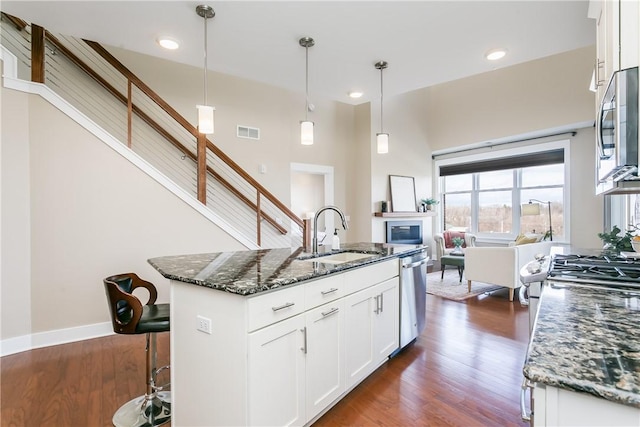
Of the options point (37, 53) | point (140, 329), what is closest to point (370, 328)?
point (140, 329)

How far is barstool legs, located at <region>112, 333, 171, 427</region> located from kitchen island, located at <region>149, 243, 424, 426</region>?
31 cm

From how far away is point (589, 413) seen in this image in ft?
A: 2.13

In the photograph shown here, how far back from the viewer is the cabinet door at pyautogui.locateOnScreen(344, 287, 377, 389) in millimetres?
2068

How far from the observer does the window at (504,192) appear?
251 inches

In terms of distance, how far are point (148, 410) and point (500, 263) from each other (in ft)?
14.6

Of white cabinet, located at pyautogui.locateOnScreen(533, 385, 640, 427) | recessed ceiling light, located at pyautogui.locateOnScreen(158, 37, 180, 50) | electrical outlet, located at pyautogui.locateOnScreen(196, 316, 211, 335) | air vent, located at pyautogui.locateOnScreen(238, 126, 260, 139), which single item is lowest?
electrical outlet, located at pyautogui.locateOnScreen(196, 316, 211, 335)

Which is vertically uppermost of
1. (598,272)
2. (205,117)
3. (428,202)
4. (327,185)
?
(205,117)

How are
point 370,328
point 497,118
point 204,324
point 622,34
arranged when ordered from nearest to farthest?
point 622,34
point 204,324
point 370,328
point 497,118

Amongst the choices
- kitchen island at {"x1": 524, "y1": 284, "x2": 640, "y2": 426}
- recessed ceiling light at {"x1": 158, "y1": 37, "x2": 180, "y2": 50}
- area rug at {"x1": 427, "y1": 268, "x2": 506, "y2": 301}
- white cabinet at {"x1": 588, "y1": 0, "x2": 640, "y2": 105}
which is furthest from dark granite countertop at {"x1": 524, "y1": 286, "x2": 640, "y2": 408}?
area rug at {"x1": 427, "y1": 268, "x2": 506, "y2": 301}

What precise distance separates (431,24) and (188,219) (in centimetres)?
310

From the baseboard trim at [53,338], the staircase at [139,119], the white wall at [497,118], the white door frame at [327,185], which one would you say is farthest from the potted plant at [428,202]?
the baseboard trim at [53,338]

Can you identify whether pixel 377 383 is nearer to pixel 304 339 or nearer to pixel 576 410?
pixel 304 339

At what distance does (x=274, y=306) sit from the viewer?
60.6 inches

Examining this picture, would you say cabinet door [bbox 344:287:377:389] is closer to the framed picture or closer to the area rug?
the area rug
